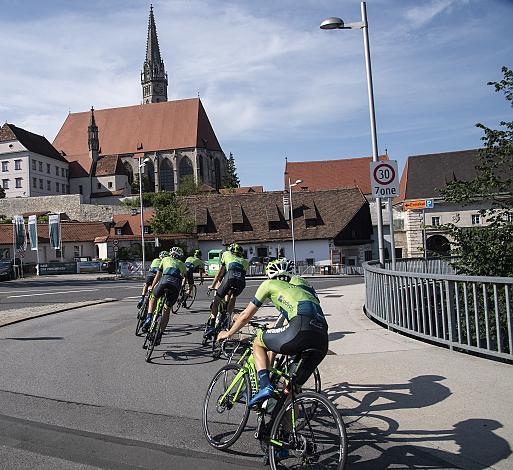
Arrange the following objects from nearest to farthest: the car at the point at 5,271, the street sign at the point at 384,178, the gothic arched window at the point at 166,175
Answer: the street sign at the point at 384,178, the car at the point at 5,271, the gothic arched window at the point at 166,175

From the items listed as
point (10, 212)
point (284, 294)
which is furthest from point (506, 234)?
point (10, 212)

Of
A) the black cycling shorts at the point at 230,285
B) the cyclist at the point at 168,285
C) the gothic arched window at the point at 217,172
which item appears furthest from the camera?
the gothic arched window at the point at 217,172

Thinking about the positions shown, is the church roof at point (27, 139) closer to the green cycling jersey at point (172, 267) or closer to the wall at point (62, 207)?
the wall at point (62, 207)

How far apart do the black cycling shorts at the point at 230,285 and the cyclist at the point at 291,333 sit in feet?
18.0

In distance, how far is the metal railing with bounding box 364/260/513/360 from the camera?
806 centimetres

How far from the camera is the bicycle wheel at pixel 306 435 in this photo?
4.44 metres

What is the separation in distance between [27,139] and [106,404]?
104525 mm

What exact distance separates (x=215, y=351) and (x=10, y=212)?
87444mm

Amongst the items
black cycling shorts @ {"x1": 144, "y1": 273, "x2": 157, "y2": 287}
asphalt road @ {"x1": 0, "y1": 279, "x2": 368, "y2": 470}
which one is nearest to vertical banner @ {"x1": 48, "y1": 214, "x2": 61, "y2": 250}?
black cycling shorts @ {"x1": 144, "y1": 273, "x2": 157, "y2": 287}

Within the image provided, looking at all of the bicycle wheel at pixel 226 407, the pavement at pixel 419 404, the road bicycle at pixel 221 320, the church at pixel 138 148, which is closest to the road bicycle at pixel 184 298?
the road bicycle at pixel 221 320

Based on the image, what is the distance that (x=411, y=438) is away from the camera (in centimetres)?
542

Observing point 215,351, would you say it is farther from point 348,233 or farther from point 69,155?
point 69,155

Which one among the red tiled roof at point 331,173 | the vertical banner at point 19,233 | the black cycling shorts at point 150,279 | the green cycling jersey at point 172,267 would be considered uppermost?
the red tiled roof at point 331,173

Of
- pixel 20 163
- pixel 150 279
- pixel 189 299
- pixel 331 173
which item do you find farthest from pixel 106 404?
pixel 20 163
